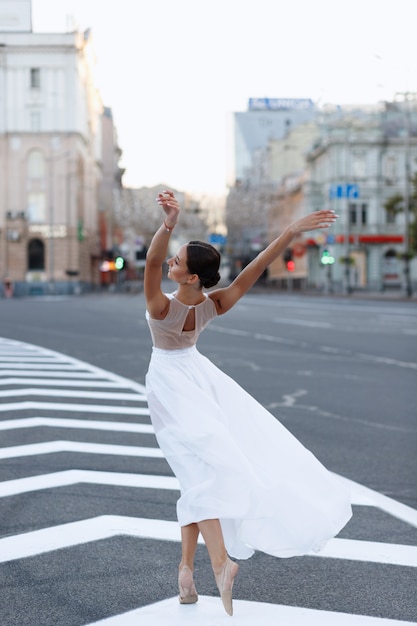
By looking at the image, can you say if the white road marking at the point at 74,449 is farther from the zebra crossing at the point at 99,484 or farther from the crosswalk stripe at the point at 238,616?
the crosswalk stripe at the point at 238,616

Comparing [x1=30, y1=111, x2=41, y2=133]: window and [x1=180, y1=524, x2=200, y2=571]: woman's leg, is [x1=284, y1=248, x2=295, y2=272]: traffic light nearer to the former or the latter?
[x1=30, y1=111, x2=41, y2=133]: window

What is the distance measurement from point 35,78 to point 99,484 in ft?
219

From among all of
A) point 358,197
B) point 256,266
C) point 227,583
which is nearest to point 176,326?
point 256,266

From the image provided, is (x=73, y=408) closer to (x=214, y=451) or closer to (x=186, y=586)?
(x=186, y=586)

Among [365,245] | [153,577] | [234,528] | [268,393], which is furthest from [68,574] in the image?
[365,245]

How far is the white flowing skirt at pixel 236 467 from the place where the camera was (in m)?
3.99

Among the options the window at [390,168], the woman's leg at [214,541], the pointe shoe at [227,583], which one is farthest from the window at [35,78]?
the pointe shoe at [227,583]

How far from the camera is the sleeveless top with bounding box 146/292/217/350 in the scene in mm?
4117

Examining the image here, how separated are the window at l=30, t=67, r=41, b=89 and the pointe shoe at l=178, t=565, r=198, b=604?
6806cm

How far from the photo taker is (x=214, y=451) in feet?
13.1

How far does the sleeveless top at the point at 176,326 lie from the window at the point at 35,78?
67.7 m

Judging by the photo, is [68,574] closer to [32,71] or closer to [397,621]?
[397,621]

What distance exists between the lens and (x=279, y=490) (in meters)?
4.08

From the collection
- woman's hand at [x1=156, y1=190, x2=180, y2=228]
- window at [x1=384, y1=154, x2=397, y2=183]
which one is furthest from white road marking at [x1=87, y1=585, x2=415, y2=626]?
window at [x1=384, y1=154, x2=397, y2=183]
